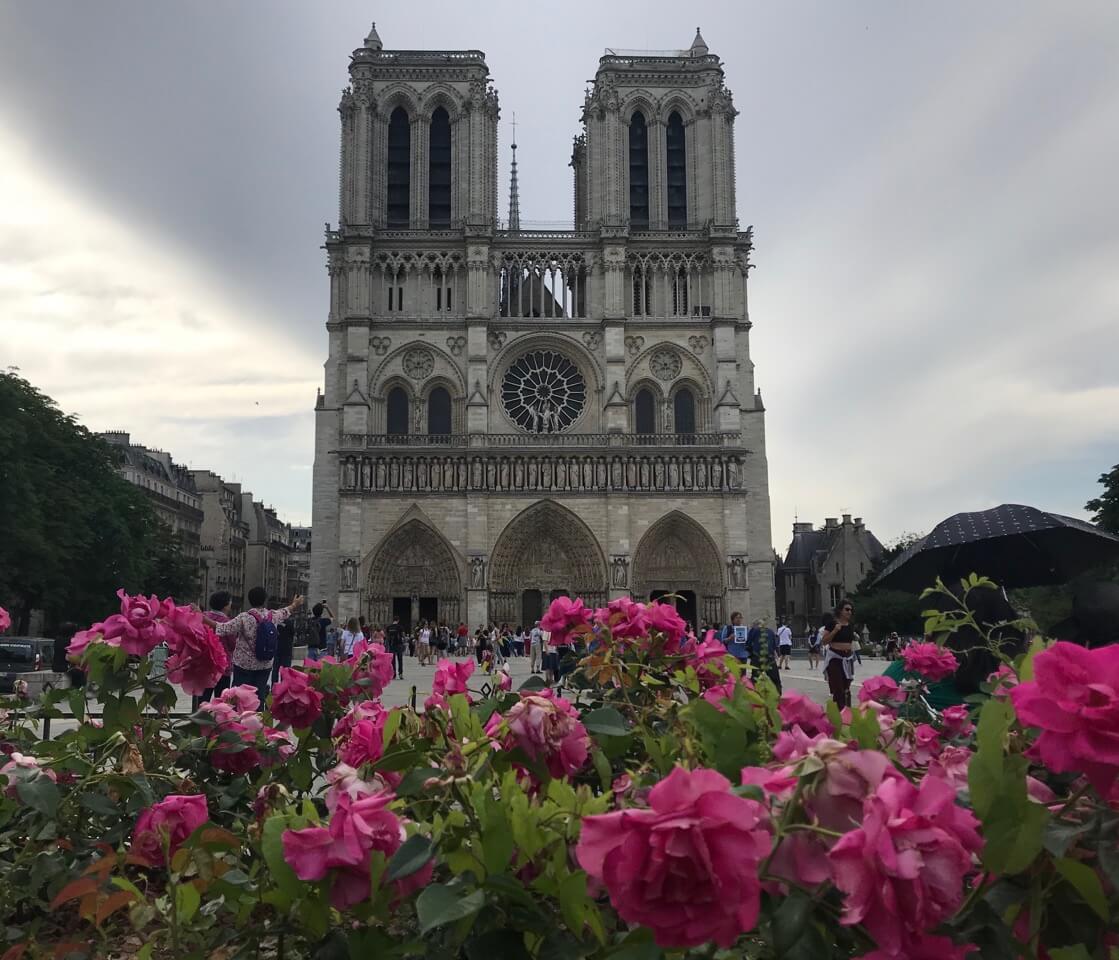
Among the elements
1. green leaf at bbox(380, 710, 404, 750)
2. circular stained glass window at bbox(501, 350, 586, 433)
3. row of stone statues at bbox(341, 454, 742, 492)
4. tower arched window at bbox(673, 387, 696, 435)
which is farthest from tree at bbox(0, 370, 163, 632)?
green leaf at bbox(380, 710, 404, 750)

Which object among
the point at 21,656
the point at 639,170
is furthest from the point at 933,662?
the point at 639,170

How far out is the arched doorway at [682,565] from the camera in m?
34.5

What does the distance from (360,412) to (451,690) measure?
107ft

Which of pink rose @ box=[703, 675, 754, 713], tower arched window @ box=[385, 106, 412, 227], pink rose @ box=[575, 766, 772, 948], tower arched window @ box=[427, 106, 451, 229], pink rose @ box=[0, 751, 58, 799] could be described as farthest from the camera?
tower arched window @ box=[427, 106, 451, 229]

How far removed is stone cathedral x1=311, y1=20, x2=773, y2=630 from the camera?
113 ft

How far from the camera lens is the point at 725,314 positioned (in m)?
35.7

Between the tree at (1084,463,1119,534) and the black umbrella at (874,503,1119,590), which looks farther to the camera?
the tree at (1084,463,1119,534)

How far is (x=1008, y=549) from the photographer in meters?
7.16

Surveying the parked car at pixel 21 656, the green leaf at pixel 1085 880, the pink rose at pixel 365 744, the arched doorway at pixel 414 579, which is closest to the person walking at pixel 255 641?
the pink rose at pixel 365 744

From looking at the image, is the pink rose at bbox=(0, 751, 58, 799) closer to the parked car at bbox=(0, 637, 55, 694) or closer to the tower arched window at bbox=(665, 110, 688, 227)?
the parked car at bbox=(0, 637, 55, 694)

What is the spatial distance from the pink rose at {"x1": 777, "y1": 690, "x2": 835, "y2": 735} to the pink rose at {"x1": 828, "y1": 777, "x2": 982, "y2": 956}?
3.40ft

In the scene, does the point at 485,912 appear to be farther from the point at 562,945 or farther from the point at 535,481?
the point at 535,481

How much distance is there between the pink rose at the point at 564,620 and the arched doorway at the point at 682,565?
3087cm

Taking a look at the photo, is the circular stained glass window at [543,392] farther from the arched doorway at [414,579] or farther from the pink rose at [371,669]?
the pink rose at [371,669]
